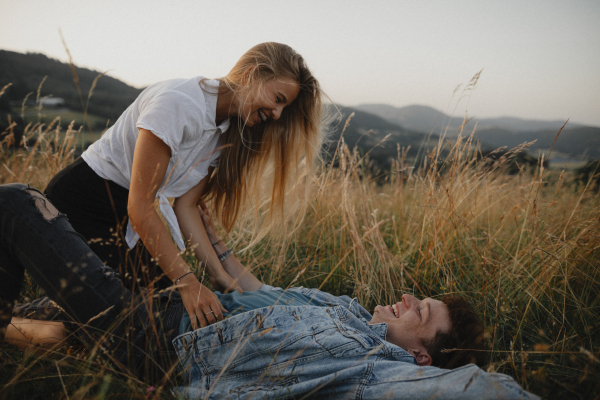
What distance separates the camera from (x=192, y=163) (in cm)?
191

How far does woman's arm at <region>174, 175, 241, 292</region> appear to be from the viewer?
190 cm

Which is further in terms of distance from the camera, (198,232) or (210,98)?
(198,232)

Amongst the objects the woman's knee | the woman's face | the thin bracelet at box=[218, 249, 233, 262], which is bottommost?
the thin bracelet at box=[218, 249, 233, 262]

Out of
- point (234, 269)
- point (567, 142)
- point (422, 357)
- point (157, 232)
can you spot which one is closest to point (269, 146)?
point (234, 269)

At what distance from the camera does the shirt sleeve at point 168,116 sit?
1433mm

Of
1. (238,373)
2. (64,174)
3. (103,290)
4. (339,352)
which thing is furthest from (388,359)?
(64,174)

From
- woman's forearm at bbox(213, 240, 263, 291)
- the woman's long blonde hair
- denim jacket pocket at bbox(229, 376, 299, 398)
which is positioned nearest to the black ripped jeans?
denim jacket pocket at bbox(229, 376, 299, 398)

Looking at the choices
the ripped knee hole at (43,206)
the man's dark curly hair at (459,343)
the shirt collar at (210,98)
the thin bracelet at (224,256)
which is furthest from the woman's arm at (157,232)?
Answer: the man's dark curly hair at (459,343)

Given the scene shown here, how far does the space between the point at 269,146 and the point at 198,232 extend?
81 cm

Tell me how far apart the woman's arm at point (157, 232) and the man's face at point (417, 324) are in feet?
2.84

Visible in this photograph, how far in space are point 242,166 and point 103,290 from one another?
1203mm

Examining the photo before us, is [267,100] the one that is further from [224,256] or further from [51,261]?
[51,261]

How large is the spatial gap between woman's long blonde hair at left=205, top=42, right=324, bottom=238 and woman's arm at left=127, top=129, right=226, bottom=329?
0.62 m

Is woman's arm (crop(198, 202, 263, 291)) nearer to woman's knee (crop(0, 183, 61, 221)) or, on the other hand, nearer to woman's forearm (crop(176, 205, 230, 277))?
woman's forearm (crop(176, 205, 230, 277))
